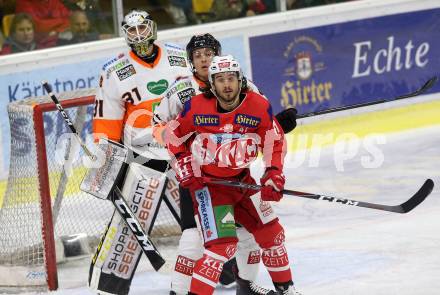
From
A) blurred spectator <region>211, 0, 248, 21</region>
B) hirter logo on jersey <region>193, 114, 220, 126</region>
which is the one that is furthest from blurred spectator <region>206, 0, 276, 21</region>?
hirter logo on jersey <region>193, 114, 220, 126</region>

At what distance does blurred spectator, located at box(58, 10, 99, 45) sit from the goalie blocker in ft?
10.0

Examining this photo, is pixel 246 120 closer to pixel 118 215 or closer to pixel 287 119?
pixel 287 119

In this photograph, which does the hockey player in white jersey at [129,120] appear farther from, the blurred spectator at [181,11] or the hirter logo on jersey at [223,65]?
the blurred spectator at [181,11]

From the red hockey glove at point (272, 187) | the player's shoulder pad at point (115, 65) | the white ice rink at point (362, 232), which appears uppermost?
the player's shoulder pad at point (115, 65)

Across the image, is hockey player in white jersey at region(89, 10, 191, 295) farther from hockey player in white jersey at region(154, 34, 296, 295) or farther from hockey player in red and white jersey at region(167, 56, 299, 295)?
hockey player in red and white jersey at region(167, 56, 299, 295)

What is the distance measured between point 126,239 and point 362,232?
63.0 inches

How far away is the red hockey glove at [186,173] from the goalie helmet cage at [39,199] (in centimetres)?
114

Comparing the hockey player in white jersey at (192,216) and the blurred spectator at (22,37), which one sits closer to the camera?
the hockey player in white jersey at (192,216)

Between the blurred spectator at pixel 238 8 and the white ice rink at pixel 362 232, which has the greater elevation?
the blurred spectator at pixel 238 8

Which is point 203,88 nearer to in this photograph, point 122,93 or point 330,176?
point 122,93

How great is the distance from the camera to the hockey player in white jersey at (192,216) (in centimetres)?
498

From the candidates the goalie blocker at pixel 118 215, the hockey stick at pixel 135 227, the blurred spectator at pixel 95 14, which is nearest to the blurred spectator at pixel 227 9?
the blurred spectator at pixel 95 14

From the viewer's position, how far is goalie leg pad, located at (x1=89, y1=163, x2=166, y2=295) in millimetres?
5562

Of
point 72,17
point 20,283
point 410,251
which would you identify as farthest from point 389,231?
point 72,17
